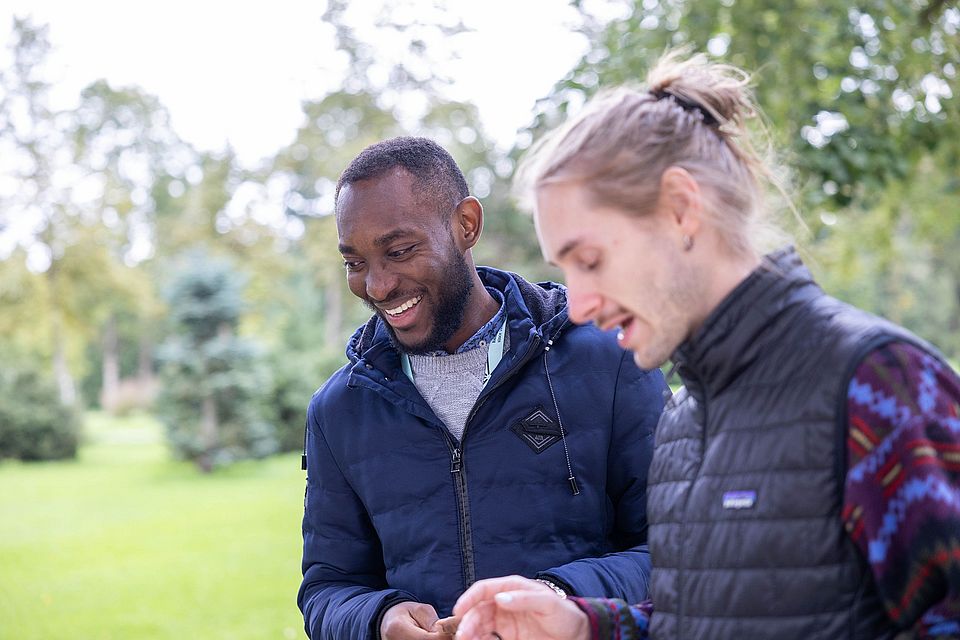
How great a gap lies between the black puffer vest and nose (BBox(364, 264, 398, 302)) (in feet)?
3.31

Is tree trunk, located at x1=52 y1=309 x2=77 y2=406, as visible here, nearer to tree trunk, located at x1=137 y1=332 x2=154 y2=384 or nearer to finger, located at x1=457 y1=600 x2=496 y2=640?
tree trunk, located at x1=137 y1=332 x2=154 y2=384

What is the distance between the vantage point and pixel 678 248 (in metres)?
1.64

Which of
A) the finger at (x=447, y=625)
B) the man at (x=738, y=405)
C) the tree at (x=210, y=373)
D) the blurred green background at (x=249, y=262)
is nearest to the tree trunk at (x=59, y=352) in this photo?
the blurred green background at (x=249, y=262)

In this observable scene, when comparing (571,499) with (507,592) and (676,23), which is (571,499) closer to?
(507,592)

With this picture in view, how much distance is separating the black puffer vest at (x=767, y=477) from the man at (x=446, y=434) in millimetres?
760

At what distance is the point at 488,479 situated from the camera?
2537 mm

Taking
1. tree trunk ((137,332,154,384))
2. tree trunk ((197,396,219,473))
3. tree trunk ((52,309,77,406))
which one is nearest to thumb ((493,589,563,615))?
tree trunk ((197,396,219,473))

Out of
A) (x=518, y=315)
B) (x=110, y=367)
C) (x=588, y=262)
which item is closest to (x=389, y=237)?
(x=518, y=315)

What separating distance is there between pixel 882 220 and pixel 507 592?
39.3 feet

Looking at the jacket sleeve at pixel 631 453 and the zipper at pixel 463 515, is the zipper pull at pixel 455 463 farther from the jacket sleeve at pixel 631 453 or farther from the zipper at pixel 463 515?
the jacket sleeve at pixel 631 453

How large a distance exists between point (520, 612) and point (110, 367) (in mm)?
41349

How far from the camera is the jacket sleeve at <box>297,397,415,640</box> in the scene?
2686mm

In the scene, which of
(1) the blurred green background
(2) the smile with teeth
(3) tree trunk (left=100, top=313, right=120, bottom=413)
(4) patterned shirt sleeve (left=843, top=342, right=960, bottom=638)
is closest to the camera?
(4) patterned shirt sleeve (left=843, top=342, right=960, bottom=638)

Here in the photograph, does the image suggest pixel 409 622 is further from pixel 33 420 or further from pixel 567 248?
pixel 33 420
